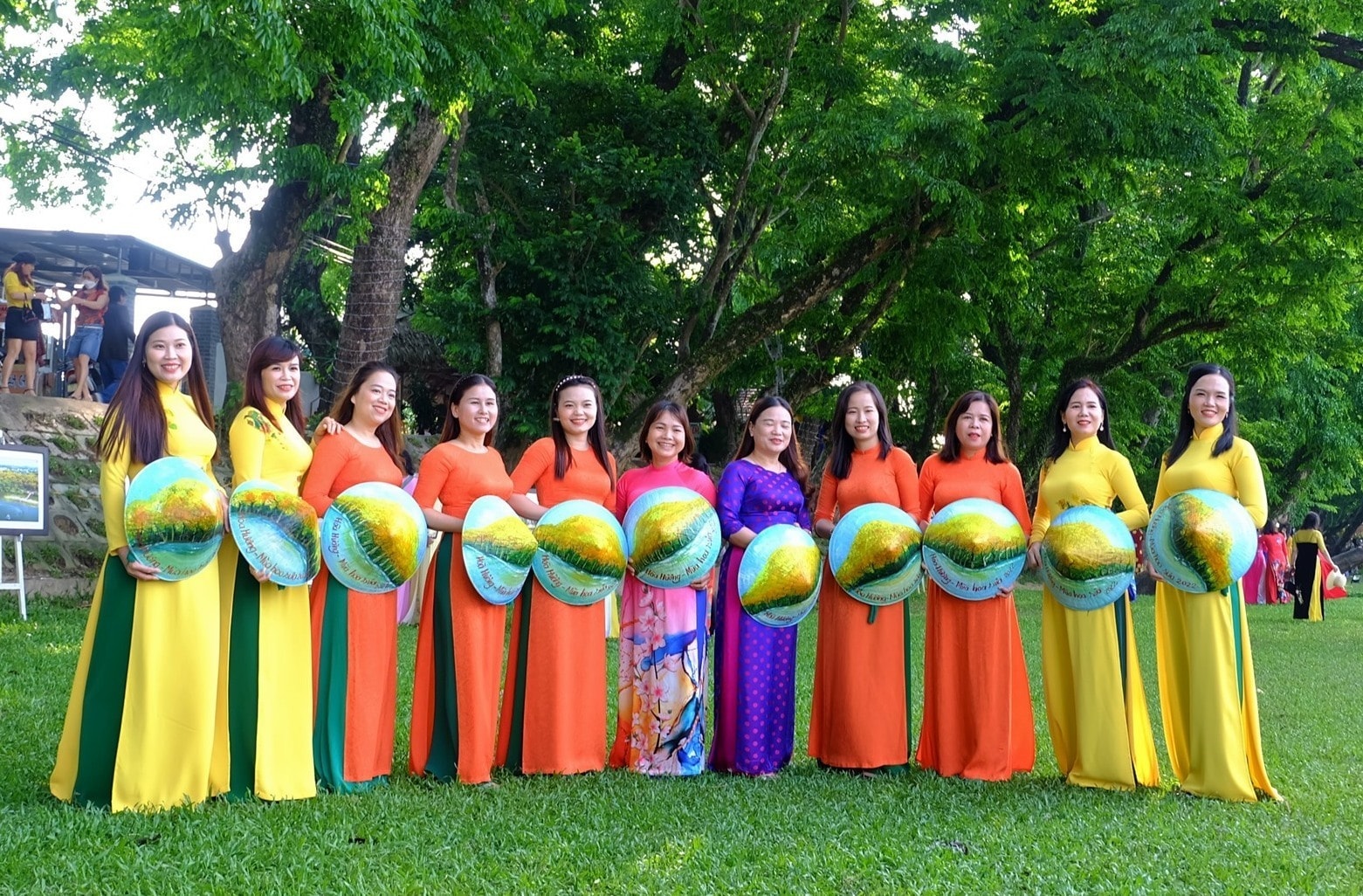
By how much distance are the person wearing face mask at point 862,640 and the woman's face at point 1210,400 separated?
116 centimetres

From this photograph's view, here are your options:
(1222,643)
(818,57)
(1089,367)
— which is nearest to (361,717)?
(1222,643)

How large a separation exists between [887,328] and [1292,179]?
4.12 metres

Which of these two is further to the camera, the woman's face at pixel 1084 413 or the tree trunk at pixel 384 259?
the tree trunk at pixel 384 259

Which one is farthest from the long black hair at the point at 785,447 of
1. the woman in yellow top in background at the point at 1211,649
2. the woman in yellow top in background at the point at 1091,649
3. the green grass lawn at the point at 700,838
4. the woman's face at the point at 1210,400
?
the woman's face at the point at 1210,400

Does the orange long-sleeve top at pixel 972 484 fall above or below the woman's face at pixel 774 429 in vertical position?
below

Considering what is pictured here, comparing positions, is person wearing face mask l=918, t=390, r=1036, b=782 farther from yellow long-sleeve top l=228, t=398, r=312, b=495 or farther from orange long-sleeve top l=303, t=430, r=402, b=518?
yellow long-sleeve top l=228, t=398, r=312, b=495

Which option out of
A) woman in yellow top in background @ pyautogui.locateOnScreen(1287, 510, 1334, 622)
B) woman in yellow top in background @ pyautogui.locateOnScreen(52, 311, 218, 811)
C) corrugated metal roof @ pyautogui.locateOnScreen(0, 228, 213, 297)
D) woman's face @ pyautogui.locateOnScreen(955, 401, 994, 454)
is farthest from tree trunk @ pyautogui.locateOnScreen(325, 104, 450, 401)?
woman in yellow top in background @ pyautogui.locateOnScreen(1287, 510, 1334, 622)

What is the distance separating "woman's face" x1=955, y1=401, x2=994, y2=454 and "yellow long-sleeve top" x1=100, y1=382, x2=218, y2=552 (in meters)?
3.04

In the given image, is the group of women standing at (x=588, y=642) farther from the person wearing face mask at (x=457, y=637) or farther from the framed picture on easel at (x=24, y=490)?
the framed picture on easel at (x=24, y=490)

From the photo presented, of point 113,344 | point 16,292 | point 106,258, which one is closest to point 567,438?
point 113,344

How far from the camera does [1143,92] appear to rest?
32.9 feet

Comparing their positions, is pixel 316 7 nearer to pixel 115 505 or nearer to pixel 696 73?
pixel 115 505

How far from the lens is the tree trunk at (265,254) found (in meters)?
9.68

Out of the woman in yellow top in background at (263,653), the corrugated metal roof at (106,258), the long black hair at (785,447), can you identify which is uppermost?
the corrugated metal roof at (106,258)
